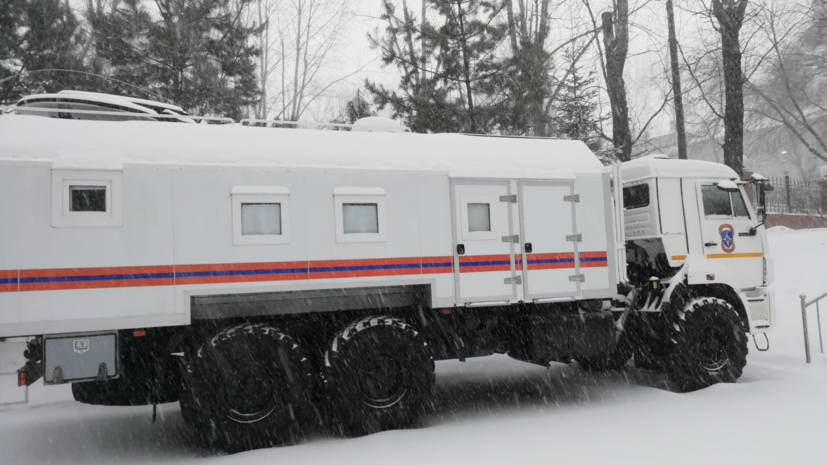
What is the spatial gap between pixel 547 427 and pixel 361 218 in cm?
297

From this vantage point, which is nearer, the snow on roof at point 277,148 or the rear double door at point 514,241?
the snow on roof at point 277,148

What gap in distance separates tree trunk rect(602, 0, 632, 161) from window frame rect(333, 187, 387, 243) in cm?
1220

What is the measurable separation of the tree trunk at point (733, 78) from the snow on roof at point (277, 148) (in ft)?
33.9

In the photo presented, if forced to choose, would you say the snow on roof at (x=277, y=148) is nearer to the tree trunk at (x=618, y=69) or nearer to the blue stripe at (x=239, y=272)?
the blue stripe at (x=239, y=272)

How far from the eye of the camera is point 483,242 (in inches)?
284

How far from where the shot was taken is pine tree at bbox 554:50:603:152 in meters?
18.8

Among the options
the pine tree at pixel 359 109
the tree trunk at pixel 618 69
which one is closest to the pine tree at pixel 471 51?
the pine tree at pixel 359 109

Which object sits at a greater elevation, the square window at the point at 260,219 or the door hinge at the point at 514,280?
the square window at the point at 260,219

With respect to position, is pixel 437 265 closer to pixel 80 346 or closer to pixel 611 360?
pixel 80 346

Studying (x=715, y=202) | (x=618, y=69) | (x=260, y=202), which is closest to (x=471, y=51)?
(x=618, y=69)

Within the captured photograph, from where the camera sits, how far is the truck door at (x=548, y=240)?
740cm

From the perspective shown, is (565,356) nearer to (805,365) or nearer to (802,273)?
(805,365)

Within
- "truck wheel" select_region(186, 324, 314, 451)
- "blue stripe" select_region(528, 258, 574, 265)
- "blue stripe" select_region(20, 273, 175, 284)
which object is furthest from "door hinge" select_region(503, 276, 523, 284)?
"blue stripe" select_region(20, 273, 175, 284)

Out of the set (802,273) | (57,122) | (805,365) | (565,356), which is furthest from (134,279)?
(802,273)
